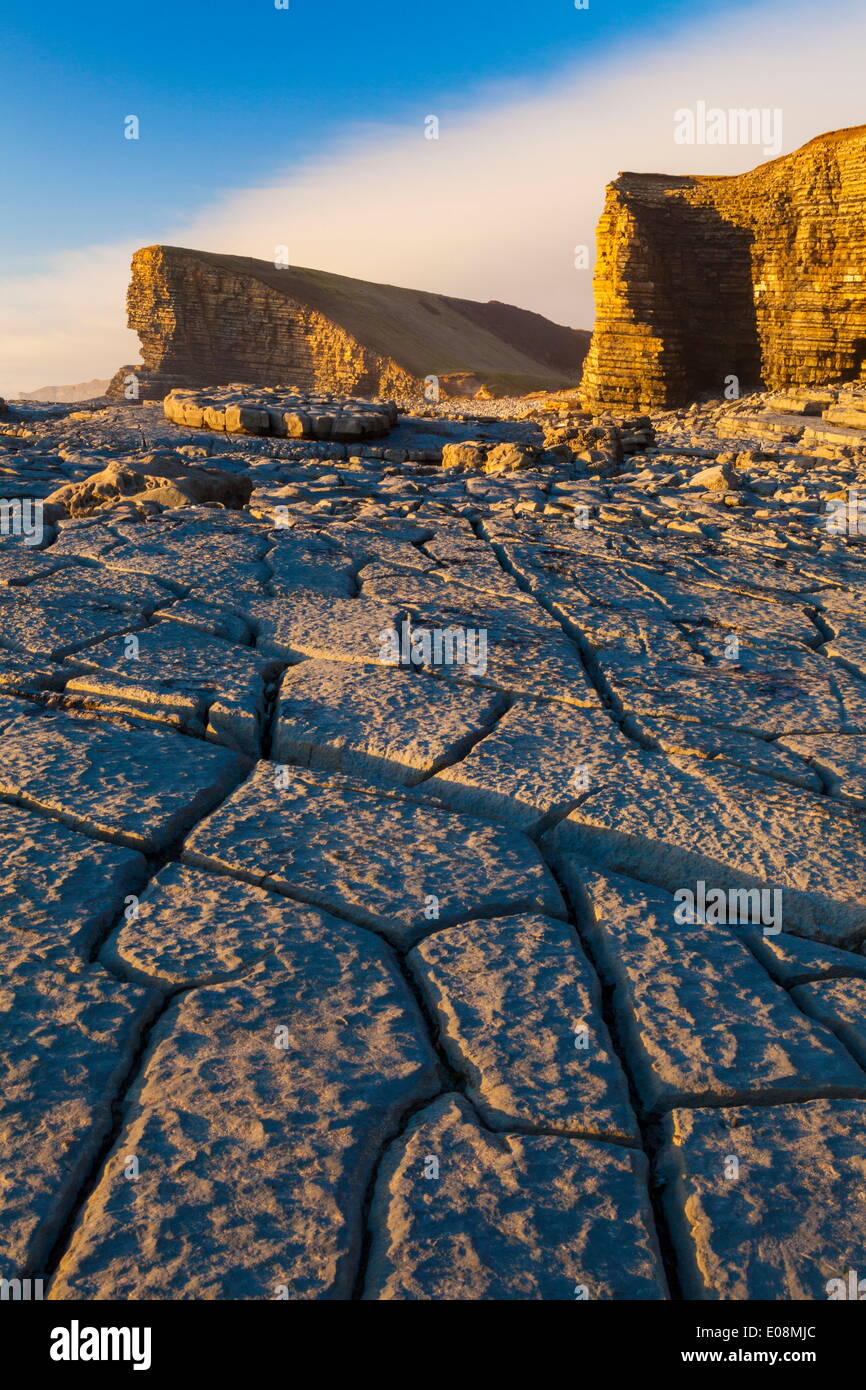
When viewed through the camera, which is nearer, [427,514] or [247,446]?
[427,514]

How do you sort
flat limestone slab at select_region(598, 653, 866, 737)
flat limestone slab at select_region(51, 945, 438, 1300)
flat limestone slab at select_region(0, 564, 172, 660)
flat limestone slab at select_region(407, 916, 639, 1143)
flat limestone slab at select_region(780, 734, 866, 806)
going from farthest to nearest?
flat limestone slab at select_region(0, 564, 172, 660) < flat limestone slab at select_region(598, 653, 866, 737) < flat limestone slab at select_region(780, 734, 866, 806) < flat limestone slab at select_region(407, 916, 639, 1143) < flat limestone slab at select_region(51, 945, 438, 1300)

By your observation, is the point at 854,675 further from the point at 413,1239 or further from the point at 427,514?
the point at 427,514

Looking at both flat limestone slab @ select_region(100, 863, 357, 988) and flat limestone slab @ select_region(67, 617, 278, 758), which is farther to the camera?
flat limestone slab @ select_region(67, 617, 278, 758)

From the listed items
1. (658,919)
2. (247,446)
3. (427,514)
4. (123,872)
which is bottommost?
(658,919)

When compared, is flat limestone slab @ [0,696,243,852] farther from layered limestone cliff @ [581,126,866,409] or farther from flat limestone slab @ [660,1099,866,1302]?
layered limestone cliff @ [581,126,866,409]

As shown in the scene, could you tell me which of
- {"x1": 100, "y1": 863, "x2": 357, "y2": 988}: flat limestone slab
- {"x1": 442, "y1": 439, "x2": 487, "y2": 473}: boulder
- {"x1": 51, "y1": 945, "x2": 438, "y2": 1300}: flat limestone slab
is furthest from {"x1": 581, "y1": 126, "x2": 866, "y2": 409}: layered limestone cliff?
{"x1": 51, "y1": 945, "x2": 438, "y2": 1300}: flat limestone slab

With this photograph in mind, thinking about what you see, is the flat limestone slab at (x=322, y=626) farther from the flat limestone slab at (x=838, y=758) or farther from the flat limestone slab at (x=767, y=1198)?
the flat limestone slab at (x=767, y=1198)

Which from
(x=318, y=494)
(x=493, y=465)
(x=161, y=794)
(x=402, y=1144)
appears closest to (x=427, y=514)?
(x=318, y=494)

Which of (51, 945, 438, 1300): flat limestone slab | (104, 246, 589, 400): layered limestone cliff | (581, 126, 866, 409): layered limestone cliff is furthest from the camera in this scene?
(104, 246, 589, 400): layered limestone cliff
